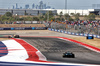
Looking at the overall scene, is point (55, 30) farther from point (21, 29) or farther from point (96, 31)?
point (96, 31)

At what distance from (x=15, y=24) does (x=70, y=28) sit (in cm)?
4001

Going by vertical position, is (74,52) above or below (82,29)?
below

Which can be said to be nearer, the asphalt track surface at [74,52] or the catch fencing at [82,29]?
the asphalt track surface at [74,52]

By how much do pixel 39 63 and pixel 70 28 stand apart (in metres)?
39.2

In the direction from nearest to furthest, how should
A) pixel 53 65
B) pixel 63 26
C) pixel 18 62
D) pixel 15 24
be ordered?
1. pixel 53 65
2. pixel 18 62
3. pixel 63 26
4. pixel 15 24

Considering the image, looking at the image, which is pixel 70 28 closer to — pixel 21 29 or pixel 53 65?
pixel 21 29

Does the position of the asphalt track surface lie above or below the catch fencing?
below

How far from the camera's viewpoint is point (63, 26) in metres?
67.5

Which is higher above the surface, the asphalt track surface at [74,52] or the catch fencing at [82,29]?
the catch fencing at [82,29]

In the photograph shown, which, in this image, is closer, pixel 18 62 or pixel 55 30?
pixel 18 62

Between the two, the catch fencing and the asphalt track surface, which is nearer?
the asphalt track surface

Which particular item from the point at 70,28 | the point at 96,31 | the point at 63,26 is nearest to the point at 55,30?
the point at 63,26

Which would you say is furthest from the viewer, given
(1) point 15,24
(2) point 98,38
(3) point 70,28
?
(1) point 15,24

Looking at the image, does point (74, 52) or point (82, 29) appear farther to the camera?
point (82, 29)
